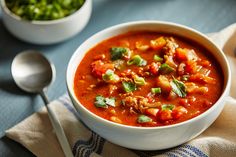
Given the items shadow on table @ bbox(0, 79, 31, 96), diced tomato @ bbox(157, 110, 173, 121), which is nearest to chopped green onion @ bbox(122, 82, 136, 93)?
diced tomato @ bbox(157, 110, 173, 121)

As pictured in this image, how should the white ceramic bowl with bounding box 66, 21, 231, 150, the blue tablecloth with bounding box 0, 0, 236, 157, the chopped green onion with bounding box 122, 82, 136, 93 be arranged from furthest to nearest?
the blue tablecloth with bounding box 0, 0, 236, 157, the chopped green onion with bounding box 122, 82, 136, 93, the white ceramic bowl with bounding box 66, 21, 231, 150

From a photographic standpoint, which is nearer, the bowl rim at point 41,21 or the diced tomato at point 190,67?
the diced tomato at point 190,67

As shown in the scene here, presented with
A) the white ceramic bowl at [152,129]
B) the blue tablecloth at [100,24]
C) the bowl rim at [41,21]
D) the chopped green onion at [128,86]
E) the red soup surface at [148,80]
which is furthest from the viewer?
the bowl rim at [41,21]

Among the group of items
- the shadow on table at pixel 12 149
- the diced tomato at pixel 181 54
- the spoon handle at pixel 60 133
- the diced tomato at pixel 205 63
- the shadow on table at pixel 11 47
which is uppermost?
the diced tomato at pixel 181 54

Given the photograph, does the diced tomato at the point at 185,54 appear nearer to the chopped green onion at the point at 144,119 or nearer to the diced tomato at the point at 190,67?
the diced tomato at the point at 190,67

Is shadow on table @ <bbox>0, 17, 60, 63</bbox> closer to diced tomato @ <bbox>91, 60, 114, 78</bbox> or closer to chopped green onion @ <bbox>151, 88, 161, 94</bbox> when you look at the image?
diced tomato @ <bbox>91, 60, 114, 78</bbox>

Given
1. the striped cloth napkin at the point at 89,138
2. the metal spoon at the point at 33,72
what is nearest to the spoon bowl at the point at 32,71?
the metal spoon at the point at 33,72

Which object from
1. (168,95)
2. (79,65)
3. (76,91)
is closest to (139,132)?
(168,95)

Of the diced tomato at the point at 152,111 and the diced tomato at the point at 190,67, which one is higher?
the diced tomato at the point at 190,67
